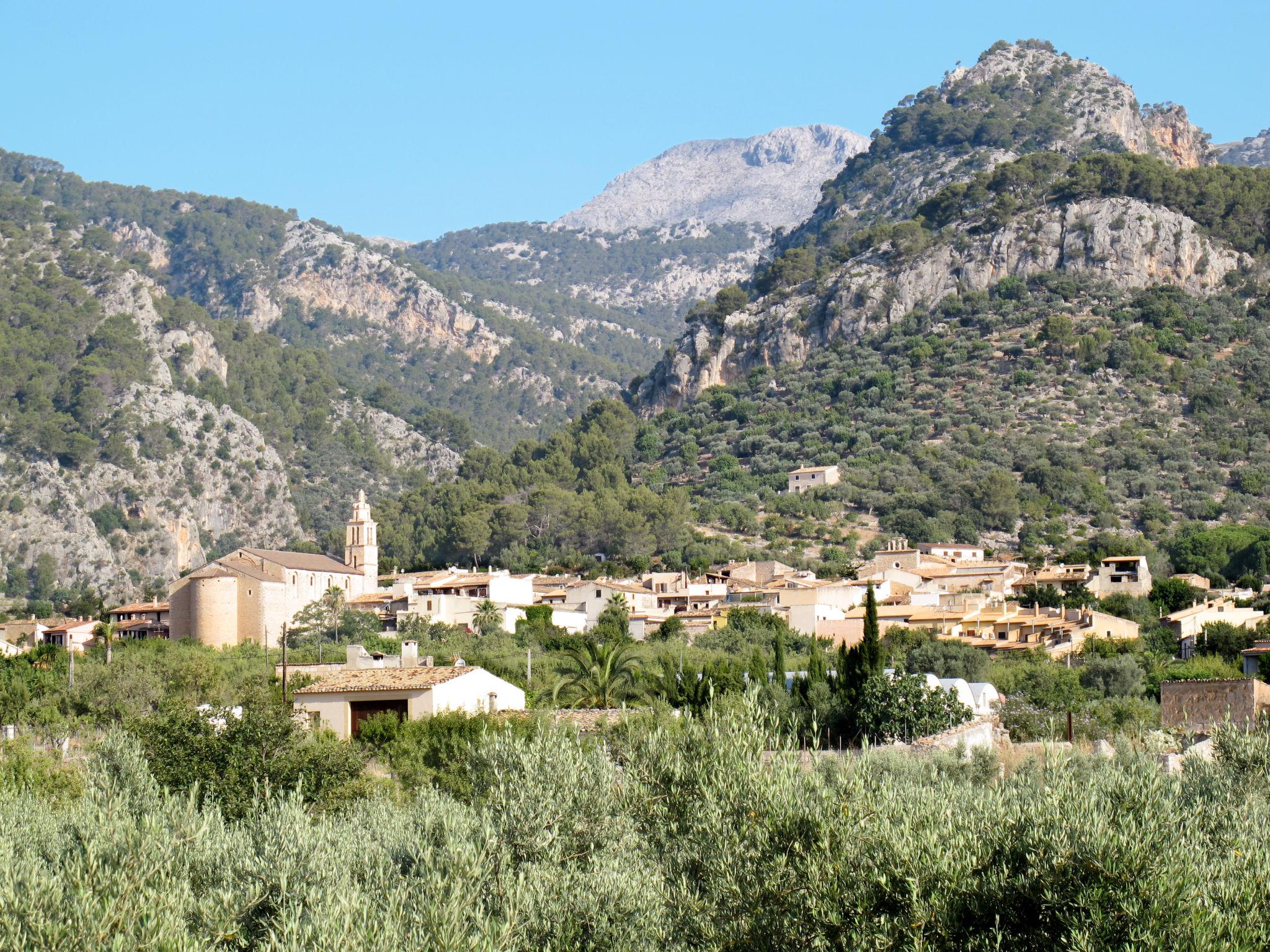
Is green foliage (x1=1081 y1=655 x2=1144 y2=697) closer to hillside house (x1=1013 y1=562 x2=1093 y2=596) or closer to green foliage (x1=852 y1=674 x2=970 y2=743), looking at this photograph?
green foliage (x1=852 y1=674 x2=970 y2=743)

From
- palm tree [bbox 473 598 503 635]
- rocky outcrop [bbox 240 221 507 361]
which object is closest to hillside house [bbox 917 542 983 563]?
palm tree [bbox 473 598 503 635]

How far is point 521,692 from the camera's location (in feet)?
122

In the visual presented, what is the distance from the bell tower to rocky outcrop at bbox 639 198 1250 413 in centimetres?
3902

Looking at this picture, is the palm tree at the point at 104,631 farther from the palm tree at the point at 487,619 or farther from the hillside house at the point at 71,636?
the palm tree at the point at 487,619

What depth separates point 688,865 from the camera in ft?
46.5

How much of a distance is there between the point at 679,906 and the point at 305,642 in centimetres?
4537

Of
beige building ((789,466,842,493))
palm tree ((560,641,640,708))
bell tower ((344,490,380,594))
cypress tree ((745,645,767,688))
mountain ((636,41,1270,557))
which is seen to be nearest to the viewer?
cypress tree ((745,645,767,688))

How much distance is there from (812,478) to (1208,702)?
183 ft

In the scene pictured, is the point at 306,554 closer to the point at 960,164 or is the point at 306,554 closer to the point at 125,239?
the point at 960,164

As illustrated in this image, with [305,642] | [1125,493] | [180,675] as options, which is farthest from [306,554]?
[1125,493]

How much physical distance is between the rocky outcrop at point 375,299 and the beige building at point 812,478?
93608 millimetres

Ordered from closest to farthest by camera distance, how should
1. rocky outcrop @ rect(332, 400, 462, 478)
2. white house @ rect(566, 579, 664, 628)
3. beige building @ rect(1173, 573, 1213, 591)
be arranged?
beige building @ rect(1173, 573, 1213, 591) → white house @ rect(566, 579, 664, 628) → rocky outcrop @ rect(332, 400, 462, 478)

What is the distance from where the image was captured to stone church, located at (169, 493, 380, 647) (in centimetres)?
6044

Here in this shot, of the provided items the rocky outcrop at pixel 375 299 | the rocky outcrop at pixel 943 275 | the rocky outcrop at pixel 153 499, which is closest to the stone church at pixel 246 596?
the rocky outcrop at pixel 153 499
